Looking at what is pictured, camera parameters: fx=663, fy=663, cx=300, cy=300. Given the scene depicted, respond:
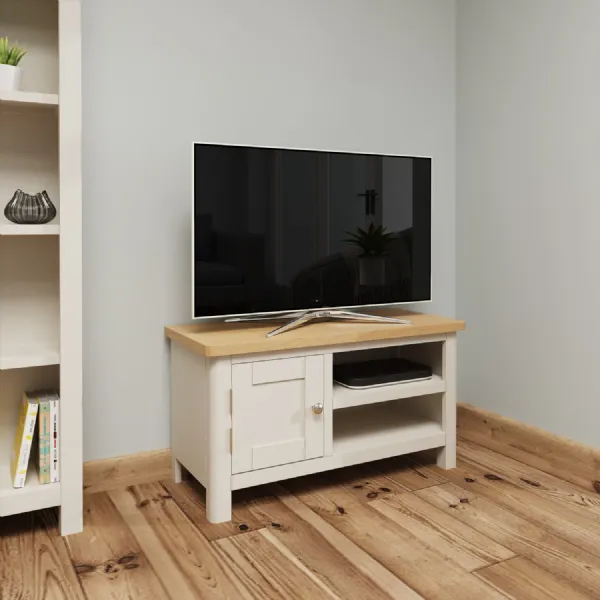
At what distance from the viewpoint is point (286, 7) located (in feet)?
8.50

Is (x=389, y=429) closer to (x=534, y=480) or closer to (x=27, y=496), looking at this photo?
(x=534, y=480)

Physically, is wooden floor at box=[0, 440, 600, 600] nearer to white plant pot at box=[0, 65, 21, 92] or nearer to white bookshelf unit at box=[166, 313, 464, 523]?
white bookshelf unit at box=[166, 313, 464, 523]

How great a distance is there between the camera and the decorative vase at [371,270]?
248 cm

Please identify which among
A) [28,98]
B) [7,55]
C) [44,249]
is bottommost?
[44,249]

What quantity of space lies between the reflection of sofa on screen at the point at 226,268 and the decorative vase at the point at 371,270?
409 millimetres

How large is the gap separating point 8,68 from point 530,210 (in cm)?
194

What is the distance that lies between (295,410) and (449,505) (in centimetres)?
61

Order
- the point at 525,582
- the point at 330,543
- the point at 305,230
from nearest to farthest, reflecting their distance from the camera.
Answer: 1. the point at 525,582
2. the point at 330,543
3. the point at 305,230

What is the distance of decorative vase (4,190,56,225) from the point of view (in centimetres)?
194

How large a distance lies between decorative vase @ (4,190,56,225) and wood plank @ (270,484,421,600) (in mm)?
1196

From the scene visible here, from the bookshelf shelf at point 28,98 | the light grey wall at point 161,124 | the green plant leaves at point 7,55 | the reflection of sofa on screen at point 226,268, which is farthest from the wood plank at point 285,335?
the green plant leaves at point 7,55

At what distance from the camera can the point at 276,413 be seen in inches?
85.1

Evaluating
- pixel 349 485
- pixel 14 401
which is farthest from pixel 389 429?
pixel 14 401

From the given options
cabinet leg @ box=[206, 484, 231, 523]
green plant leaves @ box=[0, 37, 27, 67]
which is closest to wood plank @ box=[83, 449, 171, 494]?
cabinet leg @ box=[206, 484, 231, 523]
